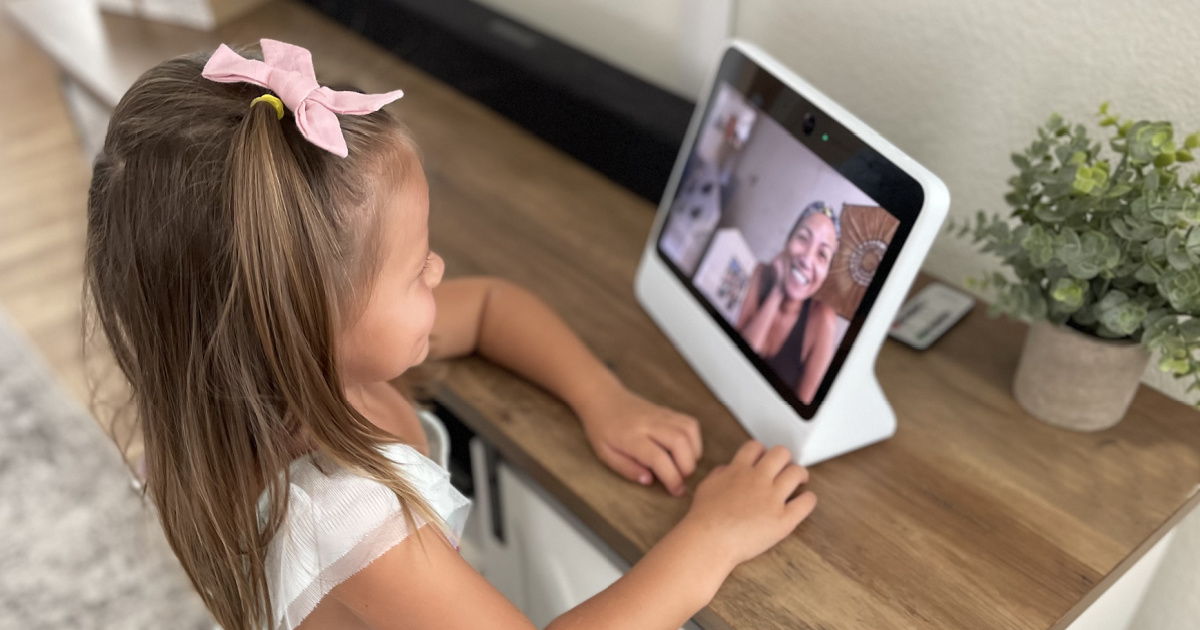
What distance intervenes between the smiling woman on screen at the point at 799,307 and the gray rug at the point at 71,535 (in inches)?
40.3

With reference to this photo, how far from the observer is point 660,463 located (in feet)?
2.70

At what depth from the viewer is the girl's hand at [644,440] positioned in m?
0.83

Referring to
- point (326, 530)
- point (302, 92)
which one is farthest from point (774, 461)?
point (302, 92)

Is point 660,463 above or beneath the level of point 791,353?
beneath

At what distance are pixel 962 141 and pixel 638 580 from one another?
0.58m

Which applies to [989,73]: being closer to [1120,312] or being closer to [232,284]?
[1120,312]

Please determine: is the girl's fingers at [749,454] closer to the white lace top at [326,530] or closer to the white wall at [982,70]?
the white lace top at [326,530]

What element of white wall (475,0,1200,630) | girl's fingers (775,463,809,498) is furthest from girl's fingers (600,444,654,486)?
white wall (475,0,1200,630)

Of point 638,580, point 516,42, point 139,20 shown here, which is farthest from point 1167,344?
point 139,20

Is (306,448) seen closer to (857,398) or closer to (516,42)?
(857,398)

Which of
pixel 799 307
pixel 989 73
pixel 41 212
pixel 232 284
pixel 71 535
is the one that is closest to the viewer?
pixel 232 284

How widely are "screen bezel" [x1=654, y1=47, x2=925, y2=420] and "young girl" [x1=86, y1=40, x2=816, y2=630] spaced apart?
10 cm

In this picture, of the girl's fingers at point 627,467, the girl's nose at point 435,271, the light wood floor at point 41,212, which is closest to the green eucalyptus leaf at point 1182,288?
the girl's fingers at point 627,467

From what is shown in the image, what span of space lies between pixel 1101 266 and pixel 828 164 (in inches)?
8.7
